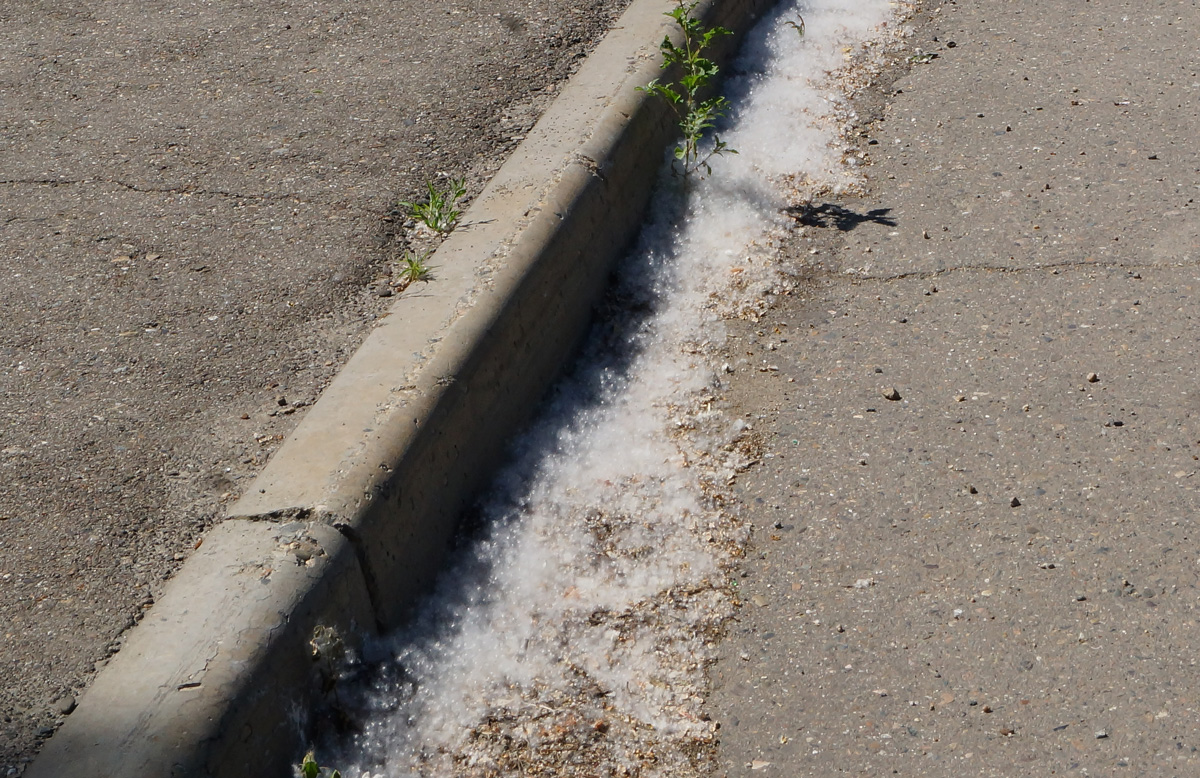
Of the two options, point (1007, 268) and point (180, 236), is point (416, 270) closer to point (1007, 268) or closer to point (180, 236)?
point (180, 236)

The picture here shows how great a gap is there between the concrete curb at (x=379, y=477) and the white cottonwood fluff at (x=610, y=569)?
10cm

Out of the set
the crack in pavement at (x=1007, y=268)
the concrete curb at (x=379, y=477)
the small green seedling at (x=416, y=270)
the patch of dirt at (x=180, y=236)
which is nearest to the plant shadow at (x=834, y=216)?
the crack in pavement at (x=1007, y=268)

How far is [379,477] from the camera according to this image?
2357 millimetres

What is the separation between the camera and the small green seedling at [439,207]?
3.29 metres

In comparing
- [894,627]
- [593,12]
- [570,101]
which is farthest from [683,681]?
[593,12]

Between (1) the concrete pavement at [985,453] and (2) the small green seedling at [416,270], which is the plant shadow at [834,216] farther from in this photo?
(2) the small green seedling at [416,270]

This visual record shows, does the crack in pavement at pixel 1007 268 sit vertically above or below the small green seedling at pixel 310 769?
below

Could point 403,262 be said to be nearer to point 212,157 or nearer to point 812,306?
point 212,157

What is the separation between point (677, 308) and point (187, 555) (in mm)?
1614

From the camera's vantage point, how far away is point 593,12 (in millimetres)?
4566

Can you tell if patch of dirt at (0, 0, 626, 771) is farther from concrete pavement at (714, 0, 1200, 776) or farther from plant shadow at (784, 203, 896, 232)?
concrete pavement at (714, 0, 1200, 776)

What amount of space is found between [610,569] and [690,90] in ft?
5.99

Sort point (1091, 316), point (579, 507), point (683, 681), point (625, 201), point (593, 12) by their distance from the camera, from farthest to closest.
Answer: point (593, 12)
point (625, 201)
point (1091, 316)
point (579, 507)
point (683, 681)

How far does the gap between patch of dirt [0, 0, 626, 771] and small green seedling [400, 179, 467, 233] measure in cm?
6
